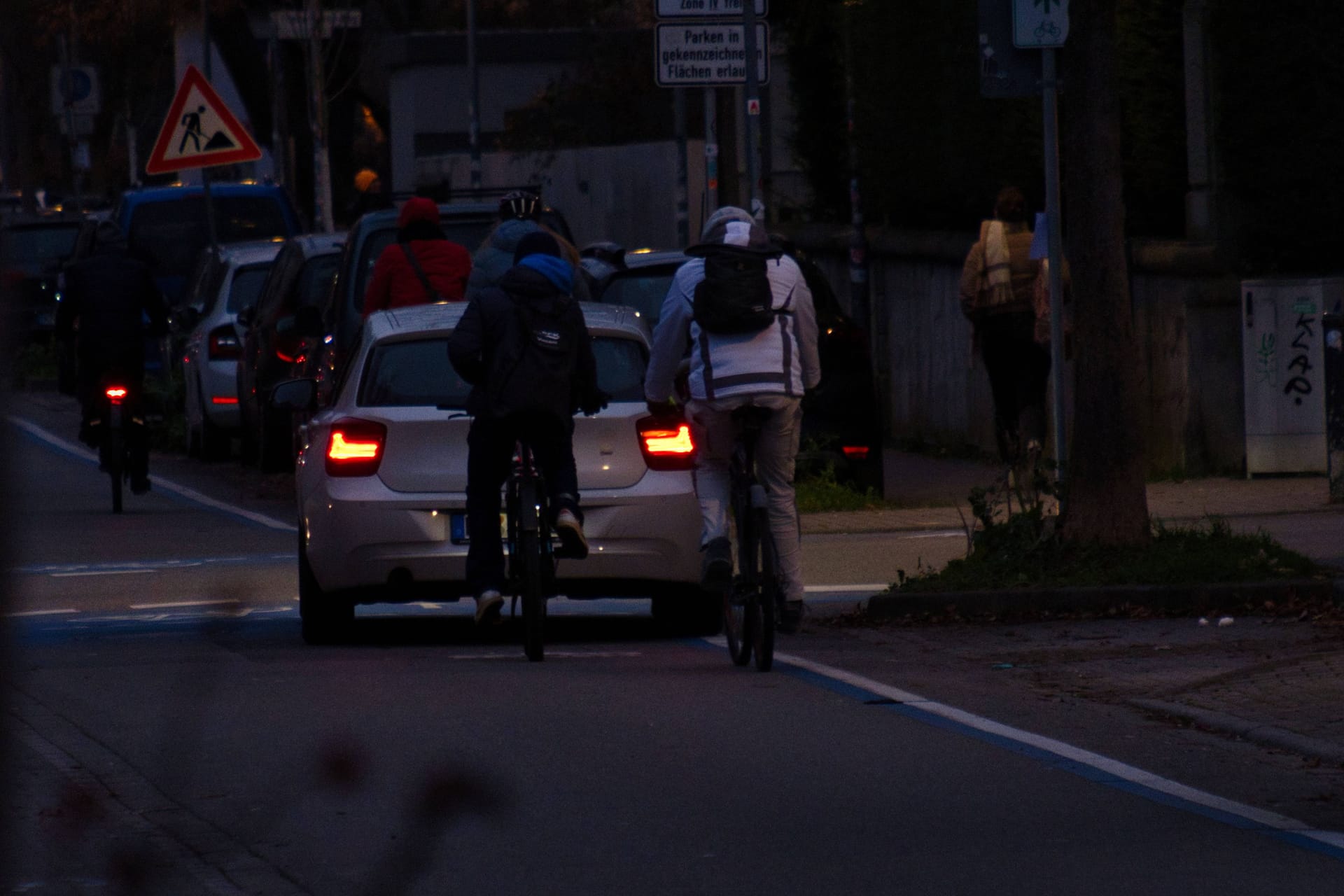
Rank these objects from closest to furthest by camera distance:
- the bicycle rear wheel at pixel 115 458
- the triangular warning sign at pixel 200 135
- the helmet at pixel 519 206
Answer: the helmet at pixel 519 206
the bicycle rear wheel at pixel 115 458
the triangular warning sign at pixel 200 135

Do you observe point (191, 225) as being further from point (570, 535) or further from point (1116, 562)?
point (570, 535)

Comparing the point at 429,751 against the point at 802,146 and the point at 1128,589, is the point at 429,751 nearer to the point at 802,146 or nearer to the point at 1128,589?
the point at 1128,589

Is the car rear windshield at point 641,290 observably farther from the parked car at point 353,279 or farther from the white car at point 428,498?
the white car at point 428,498

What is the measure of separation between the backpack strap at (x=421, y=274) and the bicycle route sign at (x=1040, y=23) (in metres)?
3.57

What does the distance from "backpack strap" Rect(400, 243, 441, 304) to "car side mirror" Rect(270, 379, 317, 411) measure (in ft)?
7.56

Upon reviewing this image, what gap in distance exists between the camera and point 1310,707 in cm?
814

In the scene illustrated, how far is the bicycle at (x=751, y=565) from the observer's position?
905 centimetres

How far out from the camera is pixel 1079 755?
7387 millimetres

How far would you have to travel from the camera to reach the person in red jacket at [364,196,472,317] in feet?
45.5

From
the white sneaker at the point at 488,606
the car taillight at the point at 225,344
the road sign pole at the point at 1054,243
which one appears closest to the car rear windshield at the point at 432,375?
the white sneaker at the point at 488,606

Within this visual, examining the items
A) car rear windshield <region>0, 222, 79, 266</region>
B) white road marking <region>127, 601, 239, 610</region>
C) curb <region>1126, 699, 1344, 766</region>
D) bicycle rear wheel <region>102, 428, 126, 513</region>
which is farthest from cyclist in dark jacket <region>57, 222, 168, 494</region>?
car rear windshield <region>0, 222, 79, 266</region>

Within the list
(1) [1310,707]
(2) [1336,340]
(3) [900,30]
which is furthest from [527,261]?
(3) [900,30]

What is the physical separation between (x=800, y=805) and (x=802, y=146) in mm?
19327

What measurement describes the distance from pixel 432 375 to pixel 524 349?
3.66ft
